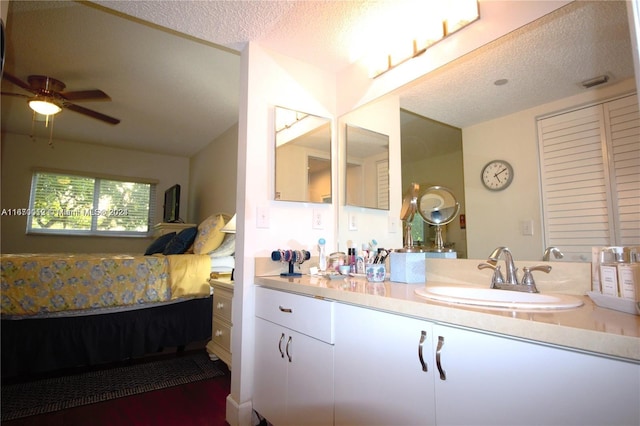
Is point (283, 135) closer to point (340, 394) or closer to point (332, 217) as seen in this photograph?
point (332, 217)

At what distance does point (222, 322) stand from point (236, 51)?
1825 millimetres

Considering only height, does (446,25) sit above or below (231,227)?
above

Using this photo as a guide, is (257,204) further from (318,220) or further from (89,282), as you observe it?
(89,282)

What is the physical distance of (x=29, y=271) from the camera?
7.29 feet

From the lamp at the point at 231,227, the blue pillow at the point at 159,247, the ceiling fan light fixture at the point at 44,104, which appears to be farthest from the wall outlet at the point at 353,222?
the ceiling fan light fixture at the point at 44,104

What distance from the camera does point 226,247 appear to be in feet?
9.76

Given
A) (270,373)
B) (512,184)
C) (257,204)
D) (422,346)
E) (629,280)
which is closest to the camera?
(629,280)

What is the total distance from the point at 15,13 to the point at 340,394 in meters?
2.97

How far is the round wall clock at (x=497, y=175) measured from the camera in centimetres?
128

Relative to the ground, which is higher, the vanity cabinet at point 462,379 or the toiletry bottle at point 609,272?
the toiletry bottle at point 609,272

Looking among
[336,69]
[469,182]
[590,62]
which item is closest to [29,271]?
[336,69]

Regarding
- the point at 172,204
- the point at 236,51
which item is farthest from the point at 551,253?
the point at 172,204

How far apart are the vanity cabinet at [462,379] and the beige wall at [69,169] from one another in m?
5.08

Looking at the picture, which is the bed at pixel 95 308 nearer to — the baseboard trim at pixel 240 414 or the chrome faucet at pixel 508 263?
the baseboard trim at pixel 240 414
